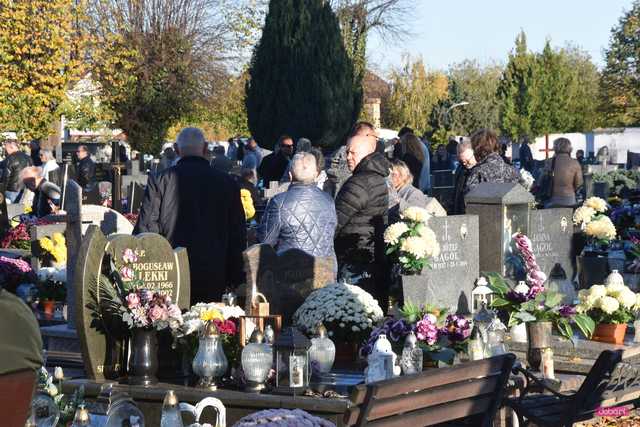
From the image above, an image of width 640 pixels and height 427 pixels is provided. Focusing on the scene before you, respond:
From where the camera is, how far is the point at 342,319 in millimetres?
8383

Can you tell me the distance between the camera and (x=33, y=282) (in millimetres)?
11391

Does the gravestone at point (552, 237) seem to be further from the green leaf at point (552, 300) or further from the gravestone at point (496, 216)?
the green leaf at point (552, 300)

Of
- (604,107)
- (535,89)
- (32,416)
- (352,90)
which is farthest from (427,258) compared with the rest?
(535,89)

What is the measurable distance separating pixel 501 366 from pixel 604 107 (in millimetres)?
64572

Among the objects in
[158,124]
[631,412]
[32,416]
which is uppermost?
[158,124]

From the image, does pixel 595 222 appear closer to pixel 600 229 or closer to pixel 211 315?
pixel 600 229

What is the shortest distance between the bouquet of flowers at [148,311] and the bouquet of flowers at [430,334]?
1152 millimetres

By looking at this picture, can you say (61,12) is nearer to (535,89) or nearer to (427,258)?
(427,258)

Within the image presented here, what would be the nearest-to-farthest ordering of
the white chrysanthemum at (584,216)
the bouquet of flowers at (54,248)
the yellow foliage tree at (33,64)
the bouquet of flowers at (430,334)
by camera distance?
the bouquet of flowers at (430,334)
the bouquet of flowers at (54,248)
the white chrysanthemum at (584,216)
the yellow foliage tree at (33,64)

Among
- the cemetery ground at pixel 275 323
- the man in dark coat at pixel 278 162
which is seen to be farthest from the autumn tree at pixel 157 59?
the cemetery ground at pixel 275 323

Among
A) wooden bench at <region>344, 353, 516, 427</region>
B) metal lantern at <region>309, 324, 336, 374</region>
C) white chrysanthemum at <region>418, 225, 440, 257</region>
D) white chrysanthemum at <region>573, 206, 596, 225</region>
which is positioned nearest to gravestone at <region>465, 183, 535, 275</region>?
white chrysanthemum at <region>573, 206, 596, 225</region>

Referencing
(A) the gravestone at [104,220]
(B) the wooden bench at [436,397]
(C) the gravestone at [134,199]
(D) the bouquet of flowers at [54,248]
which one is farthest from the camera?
(C) the gravestone at [134,199]

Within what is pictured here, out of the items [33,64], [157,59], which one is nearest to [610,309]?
[33,64]

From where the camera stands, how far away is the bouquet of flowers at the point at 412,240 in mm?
10570
